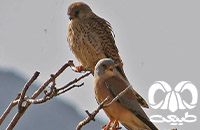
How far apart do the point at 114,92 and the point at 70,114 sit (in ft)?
101

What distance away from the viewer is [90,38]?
787cm

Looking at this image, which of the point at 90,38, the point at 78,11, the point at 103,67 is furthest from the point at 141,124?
the point at 78,11

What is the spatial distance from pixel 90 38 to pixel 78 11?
399mm

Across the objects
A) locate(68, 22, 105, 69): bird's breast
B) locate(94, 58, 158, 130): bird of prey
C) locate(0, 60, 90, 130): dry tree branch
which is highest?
locate(68, 22, 105, 69): bird's breast

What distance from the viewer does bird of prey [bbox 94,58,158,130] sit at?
22.9ft

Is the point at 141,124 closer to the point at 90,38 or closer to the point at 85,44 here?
the point at 85,44

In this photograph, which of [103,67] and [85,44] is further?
[85,44]

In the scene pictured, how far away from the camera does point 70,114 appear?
3778 centimetres

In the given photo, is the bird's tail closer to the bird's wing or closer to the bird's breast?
the bird's wing

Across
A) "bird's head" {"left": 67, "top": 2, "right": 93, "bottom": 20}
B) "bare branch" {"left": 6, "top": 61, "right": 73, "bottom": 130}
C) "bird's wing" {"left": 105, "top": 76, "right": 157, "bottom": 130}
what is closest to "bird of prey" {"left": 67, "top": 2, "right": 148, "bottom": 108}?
"bird's head" {"left": 67, "top": 2, "right": 93, "bottom": 20}

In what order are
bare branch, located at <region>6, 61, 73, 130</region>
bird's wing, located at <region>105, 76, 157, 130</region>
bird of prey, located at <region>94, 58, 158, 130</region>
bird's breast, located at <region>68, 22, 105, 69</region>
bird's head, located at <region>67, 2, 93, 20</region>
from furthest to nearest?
bird's head, located at <region>67, 2, 93, 20</region> → bird's breast, located at <region>68, 22, 105, 69</region> → bird's wing, located at <region>105, 76, 157, 130</region> → bird of prey, located at <region>94, 58, 158, 130</region> → bare branch, located at <region>6, 61, 73, 130</region>

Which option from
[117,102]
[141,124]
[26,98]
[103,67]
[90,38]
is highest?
[90,38]

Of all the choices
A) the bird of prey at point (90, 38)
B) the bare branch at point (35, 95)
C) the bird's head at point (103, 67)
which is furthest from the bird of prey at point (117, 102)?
the bare branch at point (35, 95)

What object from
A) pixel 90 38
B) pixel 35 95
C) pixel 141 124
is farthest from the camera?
pixel 90 38
